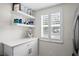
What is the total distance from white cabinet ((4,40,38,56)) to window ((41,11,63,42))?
0.17 meters

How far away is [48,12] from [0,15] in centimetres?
52

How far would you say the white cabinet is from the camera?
30.1 inches

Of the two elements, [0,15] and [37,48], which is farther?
[37,48]

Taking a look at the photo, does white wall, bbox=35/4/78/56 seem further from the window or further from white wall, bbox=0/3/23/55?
white wall, bbox=0/3/23/55

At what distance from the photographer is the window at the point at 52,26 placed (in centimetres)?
85

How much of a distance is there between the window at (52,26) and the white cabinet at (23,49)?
17 cm

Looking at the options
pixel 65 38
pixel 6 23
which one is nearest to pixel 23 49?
pixel 6 23

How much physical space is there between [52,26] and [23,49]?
0.41 meters

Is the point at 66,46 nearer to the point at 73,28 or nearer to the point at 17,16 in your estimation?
the point at 73,28

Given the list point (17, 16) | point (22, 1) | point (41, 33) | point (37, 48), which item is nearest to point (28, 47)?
point (37, 48)

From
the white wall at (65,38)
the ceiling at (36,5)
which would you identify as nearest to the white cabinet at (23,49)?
the white wall at (65,38)

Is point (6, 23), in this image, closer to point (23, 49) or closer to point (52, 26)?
point (23, 49)

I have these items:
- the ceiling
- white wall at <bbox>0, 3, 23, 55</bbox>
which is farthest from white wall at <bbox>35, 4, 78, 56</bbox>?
white wall at <bbox>0, 3, 23, 55</bbox>

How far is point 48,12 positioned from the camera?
0.89 metres
